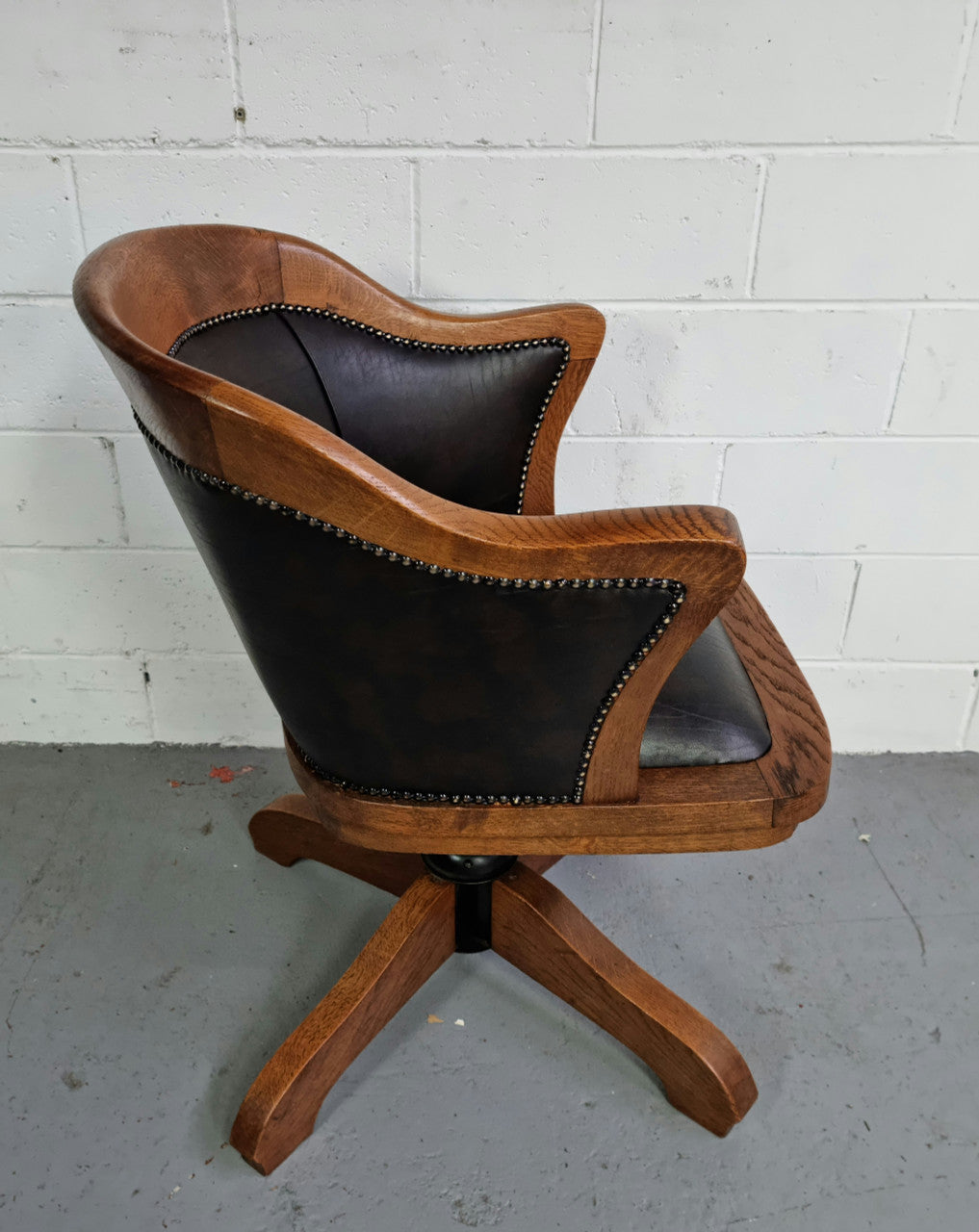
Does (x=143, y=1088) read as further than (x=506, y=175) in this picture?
No

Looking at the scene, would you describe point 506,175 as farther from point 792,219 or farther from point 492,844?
point 492,844

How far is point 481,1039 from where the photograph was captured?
1.23 m

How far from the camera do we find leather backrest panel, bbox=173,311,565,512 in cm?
111

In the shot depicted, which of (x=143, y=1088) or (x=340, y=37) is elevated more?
(x=340, y=37)

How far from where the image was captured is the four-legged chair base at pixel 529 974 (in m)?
1.08

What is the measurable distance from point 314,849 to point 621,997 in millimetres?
526

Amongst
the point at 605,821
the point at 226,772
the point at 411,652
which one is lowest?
the point at 226,772

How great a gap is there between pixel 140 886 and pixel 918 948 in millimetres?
1121

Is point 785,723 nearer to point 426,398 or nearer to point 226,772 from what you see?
point 426,398

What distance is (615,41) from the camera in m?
1.23

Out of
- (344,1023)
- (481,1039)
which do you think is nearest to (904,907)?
(481,1039)

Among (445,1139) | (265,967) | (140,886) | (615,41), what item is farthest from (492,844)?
(615,41)

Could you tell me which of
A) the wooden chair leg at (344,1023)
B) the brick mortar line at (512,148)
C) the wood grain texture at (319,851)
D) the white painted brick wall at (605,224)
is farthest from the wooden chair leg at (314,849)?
the brick mortar line at (512,148)

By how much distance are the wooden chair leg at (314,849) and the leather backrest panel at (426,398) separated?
0.52 metres
